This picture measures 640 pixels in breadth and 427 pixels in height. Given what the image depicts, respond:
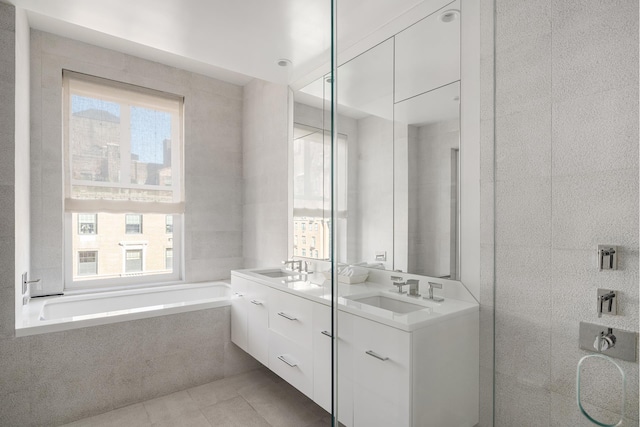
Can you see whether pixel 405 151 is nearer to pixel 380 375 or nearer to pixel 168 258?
pixel 380 375

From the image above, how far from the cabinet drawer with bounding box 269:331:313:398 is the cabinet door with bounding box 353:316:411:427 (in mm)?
676

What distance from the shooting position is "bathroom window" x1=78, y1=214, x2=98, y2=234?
9.65 ft

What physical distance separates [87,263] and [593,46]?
357 cm

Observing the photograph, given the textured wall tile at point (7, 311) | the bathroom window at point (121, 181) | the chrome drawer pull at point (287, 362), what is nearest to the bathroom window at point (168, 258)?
the bathroom window at point (121, 181)

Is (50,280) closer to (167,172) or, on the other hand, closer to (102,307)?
(102,307)

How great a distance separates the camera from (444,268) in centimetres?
159

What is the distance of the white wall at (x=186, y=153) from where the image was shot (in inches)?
105

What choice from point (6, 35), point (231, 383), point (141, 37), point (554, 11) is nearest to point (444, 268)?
point (554, 11)

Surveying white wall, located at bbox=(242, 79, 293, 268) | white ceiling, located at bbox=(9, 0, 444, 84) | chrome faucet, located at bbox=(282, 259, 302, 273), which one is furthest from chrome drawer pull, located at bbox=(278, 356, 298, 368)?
white ceiling, located at bbox=(9, 0, 444, 84)

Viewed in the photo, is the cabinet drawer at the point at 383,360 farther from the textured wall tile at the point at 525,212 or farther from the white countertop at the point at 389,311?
the textured wall tile at the point at 525,212

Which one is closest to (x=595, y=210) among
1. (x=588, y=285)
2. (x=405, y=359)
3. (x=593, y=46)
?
(x=588, y=285)

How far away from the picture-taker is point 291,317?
1944 mm

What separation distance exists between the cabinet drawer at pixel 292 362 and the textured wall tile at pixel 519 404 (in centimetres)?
97

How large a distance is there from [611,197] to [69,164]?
11.4 feet
